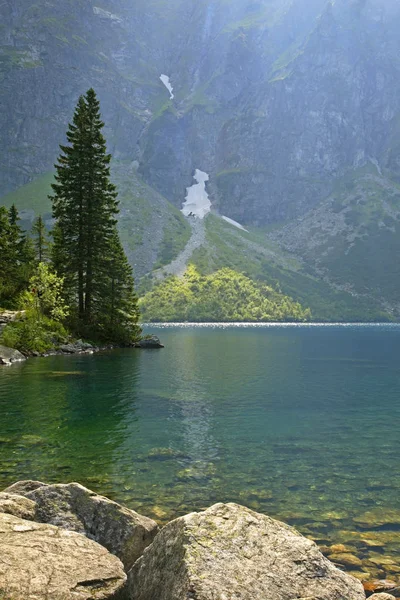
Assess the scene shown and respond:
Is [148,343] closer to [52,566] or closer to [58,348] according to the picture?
[58,348]

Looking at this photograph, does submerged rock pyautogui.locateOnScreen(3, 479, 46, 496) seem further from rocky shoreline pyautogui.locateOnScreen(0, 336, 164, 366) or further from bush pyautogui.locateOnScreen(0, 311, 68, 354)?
bush pyautogui.locateOnScreen(0, 311, 68, 354)

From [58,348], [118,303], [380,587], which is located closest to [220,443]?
[380,587]

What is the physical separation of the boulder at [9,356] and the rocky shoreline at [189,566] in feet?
141

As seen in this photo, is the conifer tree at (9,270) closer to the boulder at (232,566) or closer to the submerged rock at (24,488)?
the submerged rock at (24,488)

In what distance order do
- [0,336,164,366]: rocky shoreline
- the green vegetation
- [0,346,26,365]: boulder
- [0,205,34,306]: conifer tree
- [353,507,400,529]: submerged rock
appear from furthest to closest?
[0,205,34,306]: conifer tree → the green vegetation → [0,336,164,366]: rocky shoreline → [0,346,26,365]: boulder → [353,507,400,529]: submerged rock

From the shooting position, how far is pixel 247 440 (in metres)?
23.2

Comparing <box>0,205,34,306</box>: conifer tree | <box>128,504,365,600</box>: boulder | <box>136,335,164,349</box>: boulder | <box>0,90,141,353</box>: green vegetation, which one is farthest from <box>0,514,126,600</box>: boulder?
<box>136,335,164,349</box>: boulder

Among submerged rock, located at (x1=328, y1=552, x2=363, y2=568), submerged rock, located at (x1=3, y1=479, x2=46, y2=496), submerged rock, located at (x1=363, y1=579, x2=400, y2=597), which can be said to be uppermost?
submerged rock, located at (x1=3, y1=479, x2=46, y2=496)

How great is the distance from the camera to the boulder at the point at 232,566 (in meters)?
7.09

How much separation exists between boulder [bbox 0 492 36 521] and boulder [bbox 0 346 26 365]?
41.5 m

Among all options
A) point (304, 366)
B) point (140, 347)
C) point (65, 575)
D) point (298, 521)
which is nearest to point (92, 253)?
point (140, 347)

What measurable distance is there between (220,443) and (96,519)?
13.1m

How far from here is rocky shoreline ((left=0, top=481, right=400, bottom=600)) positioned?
7.00 m

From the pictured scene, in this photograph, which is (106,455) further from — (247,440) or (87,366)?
(87,366)
